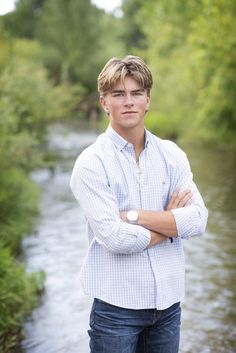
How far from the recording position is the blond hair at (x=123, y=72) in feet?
7.95

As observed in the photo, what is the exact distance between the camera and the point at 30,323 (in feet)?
17.2

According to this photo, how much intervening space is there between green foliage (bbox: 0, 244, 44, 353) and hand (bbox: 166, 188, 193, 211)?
2522 mm

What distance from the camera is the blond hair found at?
7.95ft

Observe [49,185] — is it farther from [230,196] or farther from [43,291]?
[43,291]

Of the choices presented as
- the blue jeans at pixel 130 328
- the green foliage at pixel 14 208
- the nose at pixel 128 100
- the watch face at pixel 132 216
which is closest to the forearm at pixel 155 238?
the watch face at pixel 132 216

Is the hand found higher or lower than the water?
higher

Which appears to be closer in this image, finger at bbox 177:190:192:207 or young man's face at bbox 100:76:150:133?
young man's face at bbox 100:76:150:133

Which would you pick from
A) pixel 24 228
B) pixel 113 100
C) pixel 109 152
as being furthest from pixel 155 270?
pixel 24 228

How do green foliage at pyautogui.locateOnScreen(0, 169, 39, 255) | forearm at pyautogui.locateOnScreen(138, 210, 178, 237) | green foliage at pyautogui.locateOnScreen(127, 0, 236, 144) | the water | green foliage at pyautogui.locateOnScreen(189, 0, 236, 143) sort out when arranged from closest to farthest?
forearm at pyautogui.locateOnScreen(138, 210, 178, 237) < the water < green foliage at pyautogui.locateOnScreen(0, 169, 39, 255) < green foliage at pyautogui.locateOnScreen(189, 0, 236, 143) < green foliage at pyautogui.locateOnScreen(127, 0, 236, 144)

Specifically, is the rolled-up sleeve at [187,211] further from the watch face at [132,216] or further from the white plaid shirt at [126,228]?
the watch face at [132,216]

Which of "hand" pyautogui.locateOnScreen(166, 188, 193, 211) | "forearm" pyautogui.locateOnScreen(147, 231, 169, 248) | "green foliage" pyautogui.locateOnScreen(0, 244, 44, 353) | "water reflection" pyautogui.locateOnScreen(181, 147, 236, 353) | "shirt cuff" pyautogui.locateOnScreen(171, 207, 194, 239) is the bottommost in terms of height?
"water reflection" pyautogui.locateOnScreen(181, 147, 236, 353)

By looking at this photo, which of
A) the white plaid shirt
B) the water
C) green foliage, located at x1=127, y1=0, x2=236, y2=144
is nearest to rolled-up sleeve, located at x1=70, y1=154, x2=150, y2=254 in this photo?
the white plaid shirt

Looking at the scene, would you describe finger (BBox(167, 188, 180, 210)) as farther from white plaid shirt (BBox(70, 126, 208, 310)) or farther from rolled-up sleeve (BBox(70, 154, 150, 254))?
rolled-up sleeve (BBox(70, 154, 150, 254))

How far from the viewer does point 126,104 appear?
2469 mm
